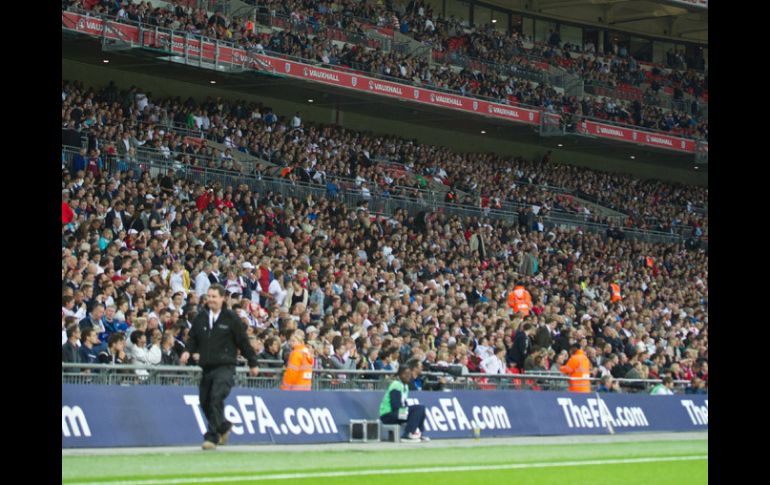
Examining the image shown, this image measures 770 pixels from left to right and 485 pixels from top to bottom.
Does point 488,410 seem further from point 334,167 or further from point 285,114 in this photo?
point 285,114

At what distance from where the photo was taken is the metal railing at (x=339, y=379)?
1459cm

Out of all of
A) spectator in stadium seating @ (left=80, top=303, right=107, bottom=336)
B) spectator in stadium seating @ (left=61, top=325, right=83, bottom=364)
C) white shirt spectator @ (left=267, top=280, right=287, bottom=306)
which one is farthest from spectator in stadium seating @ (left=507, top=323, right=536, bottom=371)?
spectator in stadium seating @ (left=61, top=325, right=83, bottom=364)

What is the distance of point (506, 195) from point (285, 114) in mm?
7439

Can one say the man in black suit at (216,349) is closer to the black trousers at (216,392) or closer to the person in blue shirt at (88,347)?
the black trousers at (216,392)

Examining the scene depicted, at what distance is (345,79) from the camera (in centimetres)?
3525

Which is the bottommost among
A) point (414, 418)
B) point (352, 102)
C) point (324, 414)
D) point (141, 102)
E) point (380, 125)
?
point (414, 418)

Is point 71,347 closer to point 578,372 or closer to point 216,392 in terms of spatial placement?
point 216,392

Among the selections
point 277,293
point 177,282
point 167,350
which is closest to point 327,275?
point 277,293

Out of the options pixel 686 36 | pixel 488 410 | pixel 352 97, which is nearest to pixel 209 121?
pixel 352 97

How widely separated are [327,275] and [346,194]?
8.31 m

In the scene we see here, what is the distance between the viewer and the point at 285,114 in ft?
128

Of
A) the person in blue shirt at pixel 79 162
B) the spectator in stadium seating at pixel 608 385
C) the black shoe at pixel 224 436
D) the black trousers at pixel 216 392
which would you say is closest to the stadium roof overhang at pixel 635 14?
the person in blue shirt at pixel 79 162
